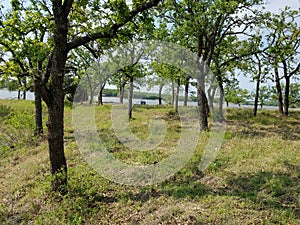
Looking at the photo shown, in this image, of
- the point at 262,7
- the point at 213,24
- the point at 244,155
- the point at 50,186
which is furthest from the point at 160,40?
the point at 50,186

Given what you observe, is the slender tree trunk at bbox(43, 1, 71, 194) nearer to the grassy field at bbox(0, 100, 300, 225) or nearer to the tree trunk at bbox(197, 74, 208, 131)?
the grassy field at bbox(0, 100, 300, 225)

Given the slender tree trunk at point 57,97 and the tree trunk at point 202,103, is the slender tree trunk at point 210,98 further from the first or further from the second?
the slender tree trunk at point 57,97

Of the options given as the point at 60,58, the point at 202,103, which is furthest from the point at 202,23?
the point at 60,58

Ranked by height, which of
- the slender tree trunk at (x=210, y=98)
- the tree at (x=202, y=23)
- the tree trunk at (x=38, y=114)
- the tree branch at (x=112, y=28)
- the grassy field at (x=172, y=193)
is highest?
the tree at (x=202, y=23)

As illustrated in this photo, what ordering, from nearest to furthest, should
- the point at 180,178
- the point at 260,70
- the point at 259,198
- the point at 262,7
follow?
1. the point at 259,198
2. the point at 180,178
3. the point at 262,7
4. the point at 260,70

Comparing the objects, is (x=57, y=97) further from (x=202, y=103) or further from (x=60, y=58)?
(x=202, y=103)

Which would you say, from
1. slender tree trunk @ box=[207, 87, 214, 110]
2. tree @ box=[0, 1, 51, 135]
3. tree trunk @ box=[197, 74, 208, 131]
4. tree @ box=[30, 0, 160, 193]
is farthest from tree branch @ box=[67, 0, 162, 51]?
slender tree trunk @ box=[207, 87, 214, 110]

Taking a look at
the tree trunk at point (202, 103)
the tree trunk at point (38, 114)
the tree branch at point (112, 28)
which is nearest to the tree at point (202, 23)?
the tree trunk at point (202, 103)

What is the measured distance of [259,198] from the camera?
475 centimetres

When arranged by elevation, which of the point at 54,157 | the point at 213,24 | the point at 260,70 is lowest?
the point at 54,157

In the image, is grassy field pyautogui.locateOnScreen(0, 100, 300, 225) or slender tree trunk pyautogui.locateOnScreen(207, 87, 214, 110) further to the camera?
slender tree trunk pyautogui.locateOnScreen(207, 87, 214, 110)

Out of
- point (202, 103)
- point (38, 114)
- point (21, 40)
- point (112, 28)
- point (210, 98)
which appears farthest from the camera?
point (210, 98)

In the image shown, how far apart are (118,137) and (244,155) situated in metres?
5.49

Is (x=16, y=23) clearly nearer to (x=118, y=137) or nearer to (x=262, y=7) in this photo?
(x=118, y=137)
